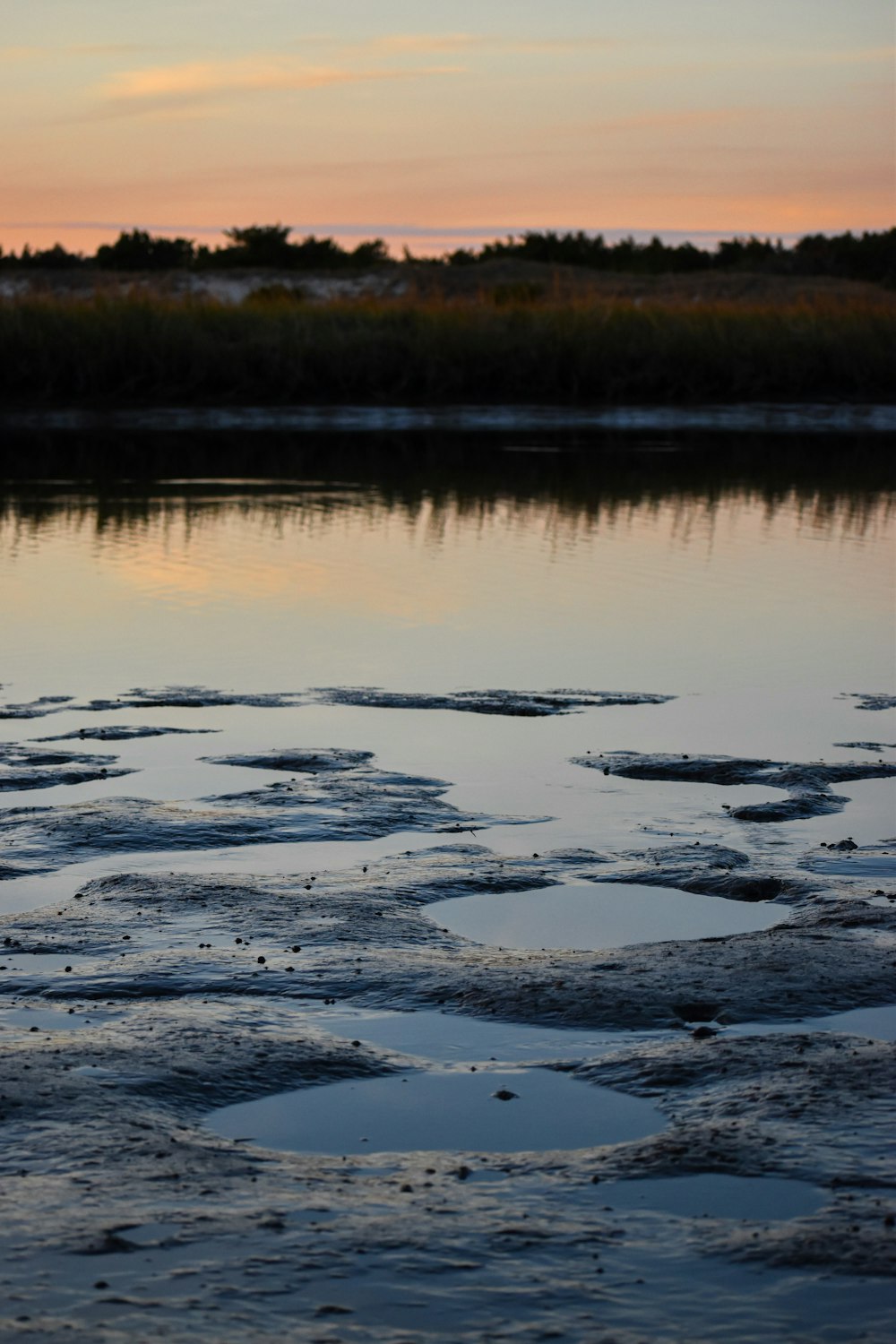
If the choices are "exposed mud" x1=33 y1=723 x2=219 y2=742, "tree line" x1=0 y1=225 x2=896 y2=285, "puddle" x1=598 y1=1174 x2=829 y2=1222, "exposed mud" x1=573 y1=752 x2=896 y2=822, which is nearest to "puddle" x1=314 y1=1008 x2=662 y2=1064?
"puddle" x1=598 y1=1174 x2=829 y2=1222

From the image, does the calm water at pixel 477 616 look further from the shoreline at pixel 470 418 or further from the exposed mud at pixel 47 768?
the shoreline at pixel 470 418

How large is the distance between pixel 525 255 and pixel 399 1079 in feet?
188

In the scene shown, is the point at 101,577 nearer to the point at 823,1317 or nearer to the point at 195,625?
the point at 195,625

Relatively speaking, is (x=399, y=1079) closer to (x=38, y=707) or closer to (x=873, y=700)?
(x=38, y=707)

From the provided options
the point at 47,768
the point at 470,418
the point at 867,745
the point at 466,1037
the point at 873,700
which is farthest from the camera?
the point at 470,418

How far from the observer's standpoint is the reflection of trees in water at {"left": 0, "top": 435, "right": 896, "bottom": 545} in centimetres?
1472

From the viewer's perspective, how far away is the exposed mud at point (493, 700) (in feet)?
25.5

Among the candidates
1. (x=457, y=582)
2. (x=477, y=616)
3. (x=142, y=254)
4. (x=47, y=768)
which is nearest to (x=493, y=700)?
(x=47, y=768)

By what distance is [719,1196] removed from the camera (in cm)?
333

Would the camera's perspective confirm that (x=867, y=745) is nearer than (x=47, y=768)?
No

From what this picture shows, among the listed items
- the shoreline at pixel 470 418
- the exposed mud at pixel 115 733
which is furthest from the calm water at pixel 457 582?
the shoreline at pixel 470 418

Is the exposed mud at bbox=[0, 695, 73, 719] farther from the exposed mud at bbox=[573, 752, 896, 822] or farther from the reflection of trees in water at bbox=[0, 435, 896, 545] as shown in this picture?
the reflection of trees in water at bbox=[0, 435, 896, 545]

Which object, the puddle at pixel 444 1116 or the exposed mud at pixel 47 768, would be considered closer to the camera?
the puddle at pixel 444 1116

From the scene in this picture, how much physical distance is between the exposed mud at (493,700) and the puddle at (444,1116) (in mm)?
3891
